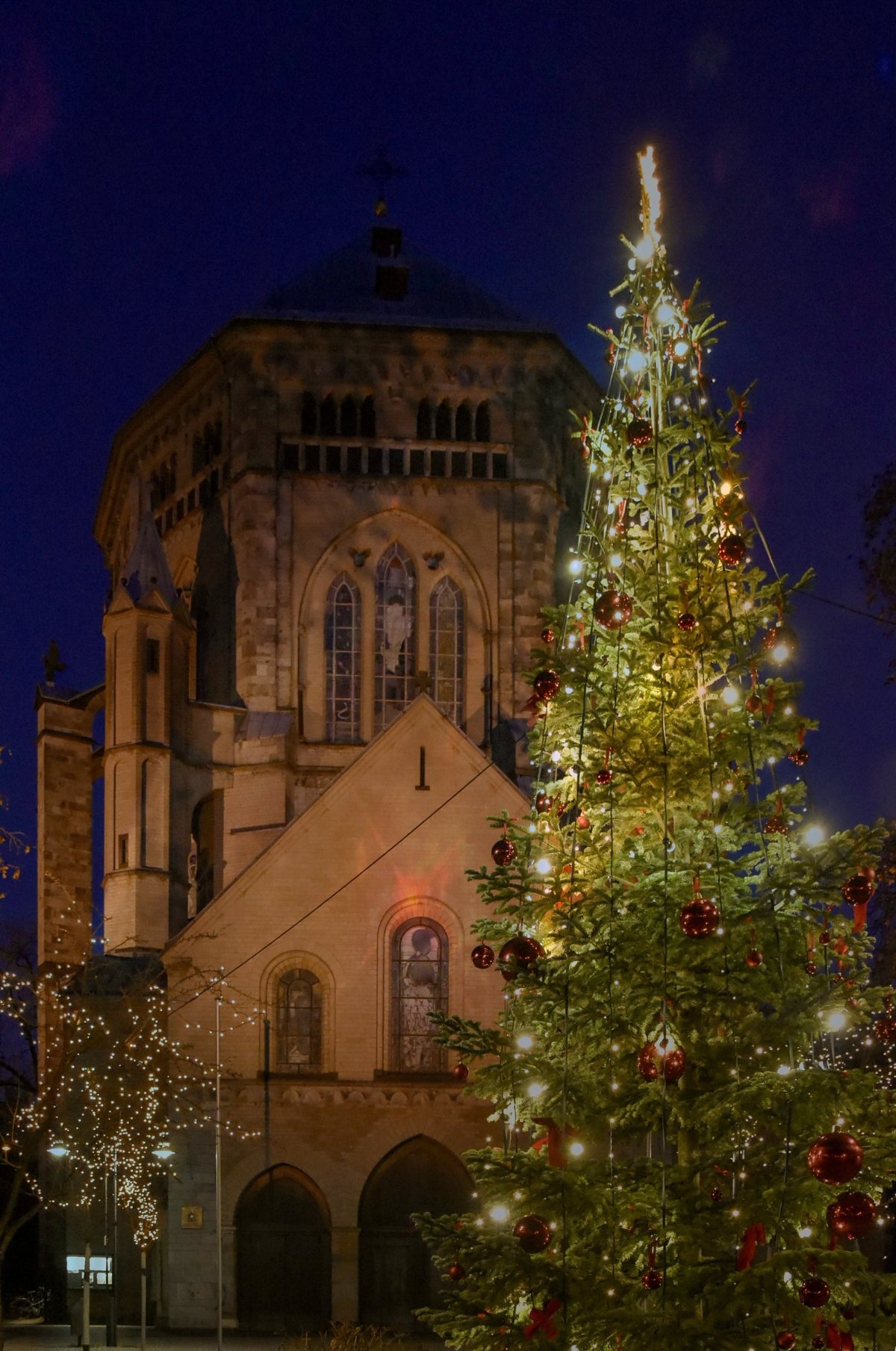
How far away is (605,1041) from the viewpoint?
12.0m

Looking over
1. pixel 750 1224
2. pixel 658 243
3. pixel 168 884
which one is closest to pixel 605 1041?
pixel 750 1224

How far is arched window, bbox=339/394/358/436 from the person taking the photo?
41.2 meters

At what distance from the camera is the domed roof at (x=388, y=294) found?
41656 millimetres

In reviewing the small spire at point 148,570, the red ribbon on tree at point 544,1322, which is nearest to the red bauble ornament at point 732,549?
the red ribbon on tree at point 544,1322

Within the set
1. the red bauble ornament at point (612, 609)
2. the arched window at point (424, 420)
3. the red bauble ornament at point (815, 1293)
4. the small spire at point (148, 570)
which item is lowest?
the red bauble ornament at point (815, 1293)

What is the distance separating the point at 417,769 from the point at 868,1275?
2304 cm

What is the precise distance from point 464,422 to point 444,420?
48 cm

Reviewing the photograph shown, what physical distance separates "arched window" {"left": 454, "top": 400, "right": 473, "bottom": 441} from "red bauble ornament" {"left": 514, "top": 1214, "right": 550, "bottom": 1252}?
3196 cm

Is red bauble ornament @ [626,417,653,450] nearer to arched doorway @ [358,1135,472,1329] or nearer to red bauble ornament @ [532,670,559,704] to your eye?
red bauble ornament @ [532,670,559,704]

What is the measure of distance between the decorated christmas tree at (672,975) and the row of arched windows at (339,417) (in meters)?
27.6

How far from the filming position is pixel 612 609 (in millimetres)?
12133

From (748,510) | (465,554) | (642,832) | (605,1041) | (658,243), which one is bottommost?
(605,1041)

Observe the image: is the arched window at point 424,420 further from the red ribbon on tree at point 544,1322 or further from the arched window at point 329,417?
the red ribbon on tree at point 544,1322

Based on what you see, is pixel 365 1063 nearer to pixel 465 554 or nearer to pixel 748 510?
pixel 465 554
